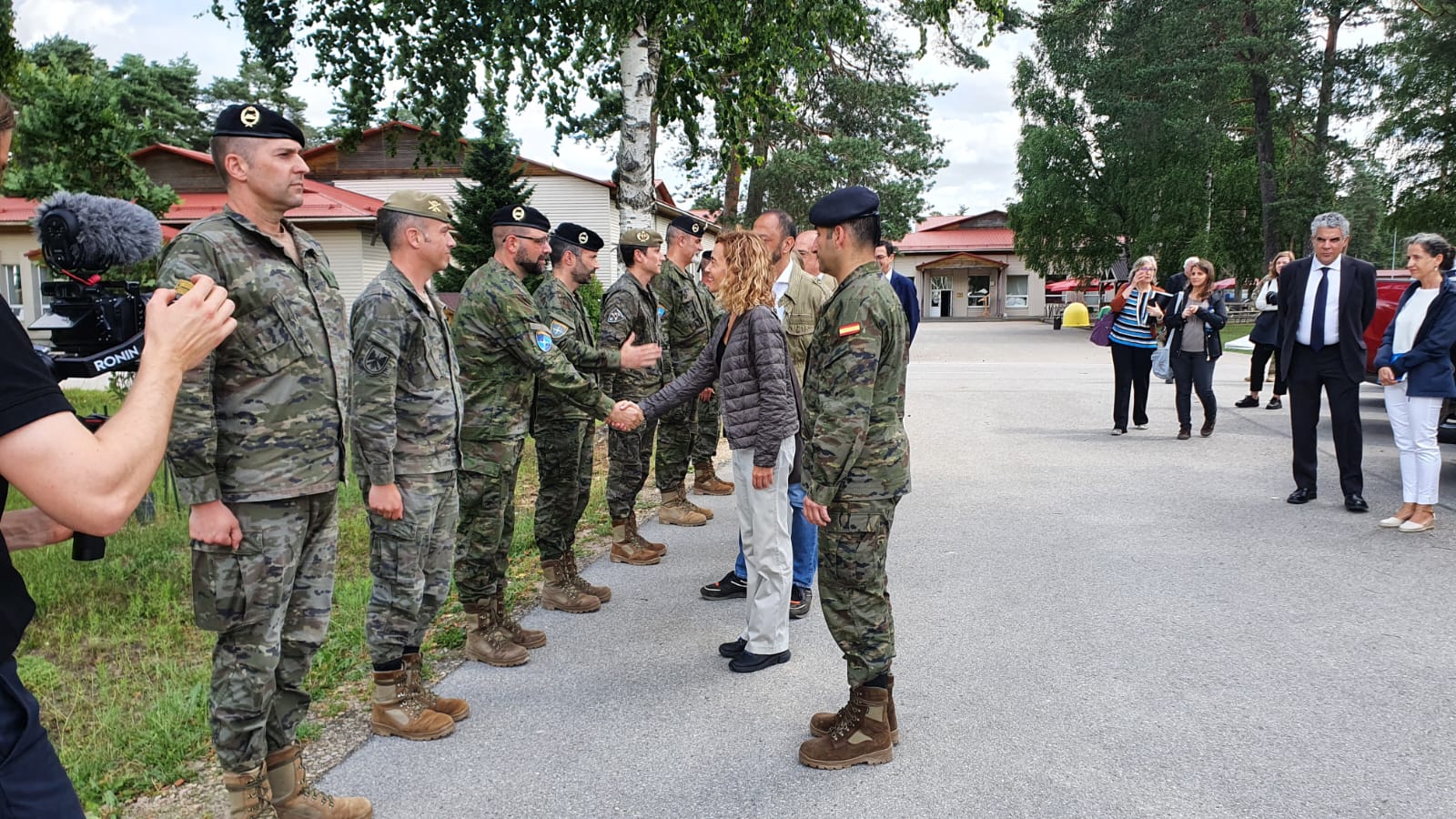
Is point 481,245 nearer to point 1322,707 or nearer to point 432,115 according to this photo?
point 432,115

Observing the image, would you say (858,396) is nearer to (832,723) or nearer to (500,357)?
(832,723)

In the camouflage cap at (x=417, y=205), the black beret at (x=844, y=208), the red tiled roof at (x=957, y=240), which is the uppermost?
the red tiled roof at (x=957, y=240)

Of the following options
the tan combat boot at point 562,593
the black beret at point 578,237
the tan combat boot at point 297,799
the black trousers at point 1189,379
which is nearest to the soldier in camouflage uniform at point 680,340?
the black beret at point 578,237

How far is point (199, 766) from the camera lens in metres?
3.60

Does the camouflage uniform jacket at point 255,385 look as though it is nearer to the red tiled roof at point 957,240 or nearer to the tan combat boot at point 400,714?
the tan combat boot at point 400,714

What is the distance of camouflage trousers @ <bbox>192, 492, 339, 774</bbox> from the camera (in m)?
2.89

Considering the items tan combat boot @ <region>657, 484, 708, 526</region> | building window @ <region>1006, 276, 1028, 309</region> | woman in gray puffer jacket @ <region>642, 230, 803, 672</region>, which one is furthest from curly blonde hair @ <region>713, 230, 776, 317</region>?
building window @ <region>1006, 276, 1028, 309</region>

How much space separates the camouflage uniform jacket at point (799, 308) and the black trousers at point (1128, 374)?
19.1 ft

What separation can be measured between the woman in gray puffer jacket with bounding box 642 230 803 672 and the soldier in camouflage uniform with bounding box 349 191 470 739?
1.38 metres

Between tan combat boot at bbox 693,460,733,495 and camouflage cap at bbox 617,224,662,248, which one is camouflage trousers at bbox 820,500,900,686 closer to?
camouflage cap at bbox 617,224,662,248

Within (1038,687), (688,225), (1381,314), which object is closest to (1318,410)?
(1381,314)

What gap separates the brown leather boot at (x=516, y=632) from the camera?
471 centimetres

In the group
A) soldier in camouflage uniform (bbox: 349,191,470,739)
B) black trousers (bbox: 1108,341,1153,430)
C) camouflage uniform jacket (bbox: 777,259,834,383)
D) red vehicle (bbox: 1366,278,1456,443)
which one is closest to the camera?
soldier in camouflage uniform (bbox: 349,191,470,739)

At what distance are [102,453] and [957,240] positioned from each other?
62.4 metres
